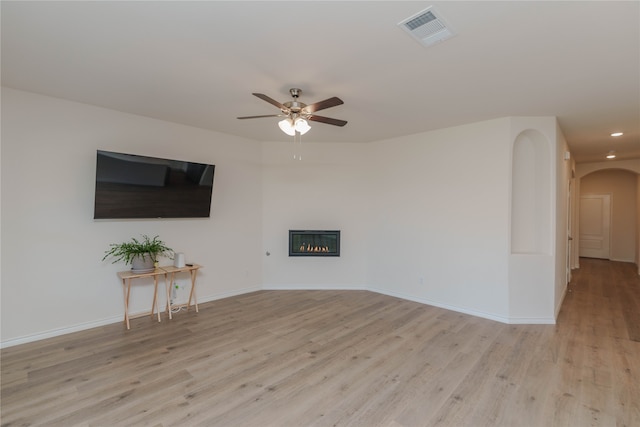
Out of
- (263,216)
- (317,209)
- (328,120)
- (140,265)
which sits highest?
(328,120)

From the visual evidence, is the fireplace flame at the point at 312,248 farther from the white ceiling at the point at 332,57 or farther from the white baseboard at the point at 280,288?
the white ceiling at the point at 332,57

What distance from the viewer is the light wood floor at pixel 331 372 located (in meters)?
2.17

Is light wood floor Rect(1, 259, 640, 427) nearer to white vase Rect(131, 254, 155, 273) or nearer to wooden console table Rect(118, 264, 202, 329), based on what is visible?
wooden console table Rect(118, 264, 202, 329)

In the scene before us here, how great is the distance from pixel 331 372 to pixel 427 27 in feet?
9.23

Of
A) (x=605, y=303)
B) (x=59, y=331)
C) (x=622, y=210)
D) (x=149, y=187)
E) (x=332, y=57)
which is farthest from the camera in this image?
(x=622, y=210)

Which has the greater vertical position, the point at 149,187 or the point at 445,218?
the point at 149,187

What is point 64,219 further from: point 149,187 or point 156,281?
point 156,281

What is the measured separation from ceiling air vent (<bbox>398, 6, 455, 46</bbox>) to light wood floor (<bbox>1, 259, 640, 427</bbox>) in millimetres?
2662

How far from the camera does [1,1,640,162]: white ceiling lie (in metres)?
1.87

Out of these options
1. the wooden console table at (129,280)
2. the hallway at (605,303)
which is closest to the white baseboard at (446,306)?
the hallway at (605,303)

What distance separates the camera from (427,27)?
6.54 feet

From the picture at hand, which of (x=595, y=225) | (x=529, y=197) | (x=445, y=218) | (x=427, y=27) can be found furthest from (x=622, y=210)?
(x=427, y=27)

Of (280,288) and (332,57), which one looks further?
(280,288)

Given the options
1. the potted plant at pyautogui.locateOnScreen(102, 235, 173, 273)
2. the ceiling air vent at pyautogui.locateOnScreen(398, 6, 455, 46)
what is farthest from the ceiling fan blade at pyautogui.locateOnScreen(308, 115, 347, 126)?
the potted plant at pyautogui.locateOnScreen(102, 235, 173, 273)
